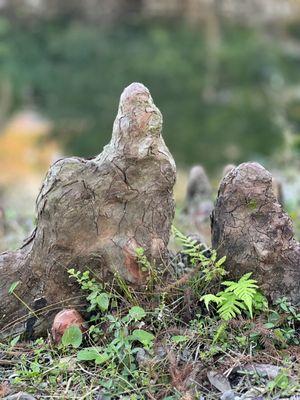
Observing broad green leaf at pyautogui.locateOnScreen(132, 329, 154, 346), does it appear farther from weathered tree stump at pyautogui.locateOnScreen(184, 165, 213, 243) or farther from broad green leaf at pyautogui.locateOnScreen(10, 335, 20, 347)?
weathered tree stump at pyautogui.locateOnScreen(184, 165, 213, 243)

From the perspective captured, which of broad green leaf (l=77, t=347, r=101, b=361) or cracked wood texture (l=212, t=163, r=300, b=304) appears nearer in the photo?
broad green leaf (l=77, t=347, r=101, b=361)

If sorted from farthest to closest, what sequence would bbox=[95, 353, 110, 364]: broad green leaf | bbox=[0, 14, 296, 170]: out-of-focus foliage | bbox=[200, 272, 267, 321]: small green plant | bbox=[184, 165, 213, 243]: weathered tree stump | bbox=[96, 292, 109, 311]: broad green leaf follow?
bbox=[0, 14, 296, 170]: out-of-focus foliage < bbox=[184, 165, 213, 243]: weathered tree stump < bbox=[96, 292, 109, 311]: broad green leaf < bbox=[200, 272, 267, 321]: small green plant < bbox=[95, 353, 110, 364]: broad green leaf

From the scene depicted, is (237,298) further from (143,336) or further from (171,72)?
(171,72)

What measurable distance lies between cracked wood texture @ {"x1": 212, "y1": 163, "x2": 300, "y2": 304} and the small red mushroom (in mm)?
840

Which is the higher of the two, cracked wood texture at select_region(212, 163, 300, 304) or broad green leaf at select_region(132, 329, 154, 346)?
cracked wood texture at select_region(212, 163, 300, 304)

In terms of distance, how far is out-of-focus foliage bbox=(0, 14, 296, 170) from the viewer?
46.9 feet

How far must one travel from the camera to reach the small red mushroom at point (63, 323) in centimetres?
362

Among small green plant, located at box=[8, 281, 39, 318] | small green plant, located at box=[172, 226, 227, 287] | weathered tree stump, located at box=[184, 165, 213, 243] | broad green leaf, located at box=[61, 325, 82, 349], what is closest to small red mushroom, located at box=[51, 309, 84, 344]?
broad green leaf, located at box=[61, 325, 82, 349]

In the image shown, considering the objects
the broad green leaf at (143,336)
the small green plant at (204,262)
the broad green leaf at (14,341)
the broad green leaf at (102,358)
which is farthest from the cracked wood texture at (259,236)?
the broad green leaf at (14,341)

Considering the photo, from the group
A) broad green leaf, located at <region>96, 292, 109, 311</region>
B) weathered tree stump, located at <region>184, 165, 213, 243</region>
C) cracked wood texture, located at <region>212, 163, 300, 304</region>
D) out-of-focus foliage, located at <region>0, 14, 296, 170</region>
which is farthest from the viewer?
out-of-focus foliage, located at <region>0, 14, 296, 170</region>

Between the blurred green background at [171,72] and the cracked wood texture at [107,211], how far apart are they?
8714mm

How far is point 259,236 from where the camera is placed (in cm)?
372

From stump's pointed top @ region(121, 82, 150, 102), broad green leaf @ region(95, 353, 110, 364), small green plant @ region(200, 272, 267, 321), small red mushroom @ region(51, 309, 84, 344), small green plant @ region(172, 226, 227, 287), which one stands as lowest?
broad green leaf @ region(95, 353, 110, 364)

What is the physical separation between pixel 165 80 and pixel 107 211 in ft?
47.2
